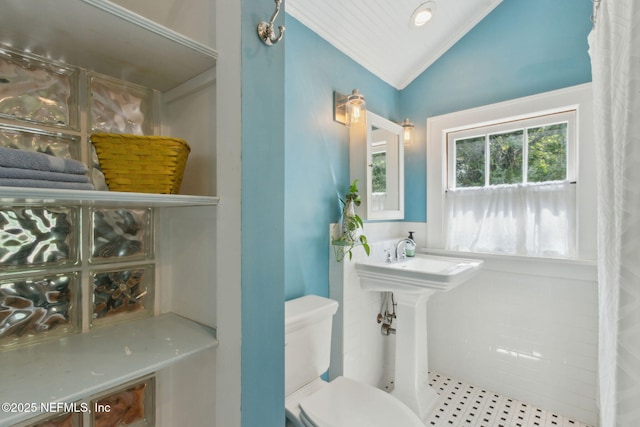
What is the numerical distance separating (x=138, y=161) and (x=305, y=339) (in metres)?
1.03

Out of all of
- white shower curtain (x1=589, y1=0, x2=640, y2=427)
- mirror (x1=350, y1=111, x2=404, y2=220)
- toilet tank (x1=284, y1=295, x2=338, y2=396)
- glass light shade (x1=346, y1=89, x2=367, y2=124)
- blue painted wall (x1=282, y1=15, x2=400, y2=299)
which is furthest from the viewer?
mirror (x1=350, y1=111, x2=404, y2=220)

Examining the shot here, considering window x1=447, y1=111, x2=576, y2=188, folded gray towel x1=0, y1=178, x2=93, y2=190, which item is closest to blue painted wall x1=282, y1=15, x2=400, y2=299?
window x1=447, y1=111, x2=576, y2=188

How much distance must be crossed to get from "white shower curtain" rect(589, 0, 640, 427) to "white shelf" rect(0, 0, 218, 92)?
0.94m

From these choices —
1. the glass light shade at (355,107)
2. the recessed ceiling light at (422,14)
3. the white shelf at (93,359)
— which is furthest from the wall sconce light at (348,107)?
the white shelf at (93,359)

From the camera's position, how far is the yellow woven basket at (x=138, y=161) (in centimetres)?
64

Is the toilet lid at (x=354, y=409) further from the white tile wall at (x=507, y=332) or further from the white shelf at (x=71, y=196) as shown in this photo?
the white shelf at (x=71, y=196)

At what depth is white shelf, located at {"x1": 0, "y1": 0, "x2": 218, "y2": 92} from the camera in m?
0.55

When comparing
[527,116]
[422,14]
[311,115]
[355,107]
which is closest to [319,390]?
[311,115]

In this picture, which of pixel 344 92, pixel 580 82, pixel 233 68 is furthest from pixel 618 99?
pixel 344 92

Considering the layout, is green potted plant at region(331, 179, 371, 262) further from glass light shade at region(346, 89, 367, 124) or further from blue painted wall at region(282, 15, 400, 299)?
glass light shade at region(346, 89, 367, 124)

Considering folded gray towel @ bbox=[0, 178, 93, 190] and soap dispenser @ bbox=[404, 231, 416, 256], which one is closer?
folded gray towel @ bbox=[0, 178, 93, 190]

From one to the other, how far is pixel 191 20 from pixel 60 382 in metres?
0.88

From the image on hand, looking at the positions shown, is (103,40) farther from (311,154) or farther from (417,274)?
(417,274)

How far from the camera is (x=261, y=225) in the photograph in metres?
0.76
